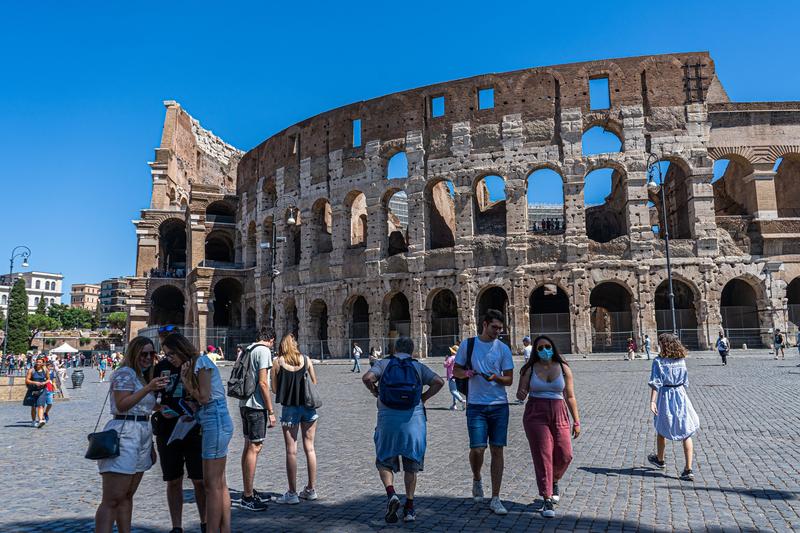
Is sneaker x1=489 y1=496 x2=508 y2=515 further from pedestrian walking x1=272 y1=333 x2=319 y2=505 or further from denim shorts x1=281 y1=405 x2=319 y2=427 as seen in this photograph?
denim shorts x1=281 y1=405 x2=319 y2=427

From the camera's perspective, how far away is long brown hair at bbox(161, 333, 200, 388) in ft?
13.2

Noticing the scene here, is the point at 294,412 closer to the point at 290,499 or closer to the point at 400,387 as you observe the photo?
the point at 290,499

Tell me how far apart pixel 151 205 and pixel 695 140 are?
120 feet

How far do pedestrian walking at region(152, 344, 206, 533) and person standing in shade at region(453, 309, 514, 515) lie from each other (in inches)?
85.9

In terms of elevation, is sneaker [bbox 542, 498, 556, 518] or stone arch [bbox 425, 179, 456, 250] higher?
stone arch [bbox 425, 179, 456, 250]

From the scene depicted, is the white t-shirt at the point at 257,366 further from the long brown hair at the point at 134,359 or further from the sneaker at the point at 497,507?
the sneaker at the point at 497,507

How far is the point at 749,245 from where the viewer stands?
2578cm

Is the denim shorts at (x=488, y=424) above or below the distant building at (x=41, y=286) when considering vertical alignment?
below

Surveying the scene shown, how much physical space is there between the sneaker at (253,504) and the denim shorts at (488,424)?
1937 millimetres

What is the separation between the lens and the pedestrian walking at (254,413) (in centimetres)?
520

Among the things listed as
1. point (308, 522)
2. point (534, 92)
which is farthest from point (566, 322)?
point (308, 522)

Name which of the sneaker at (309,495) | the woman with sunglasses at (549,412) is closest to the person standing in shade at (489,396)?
the woman with sunglasses at (549,412)

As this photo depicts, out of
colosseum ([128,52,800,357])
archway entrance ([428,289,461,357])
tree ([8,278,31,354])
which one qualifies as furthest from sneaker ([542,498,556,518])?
tree ([8,278,31,354])

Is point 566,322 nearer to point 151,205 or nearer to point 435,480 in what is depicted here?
point 435,480
